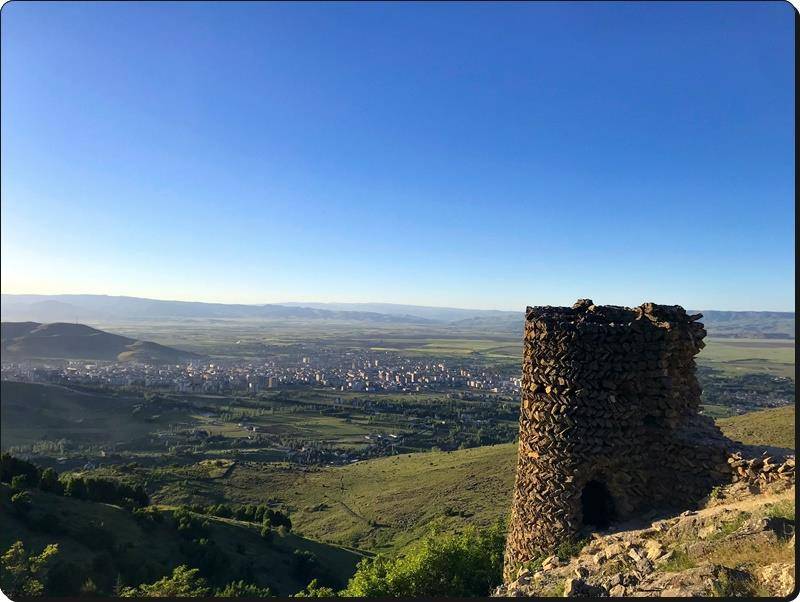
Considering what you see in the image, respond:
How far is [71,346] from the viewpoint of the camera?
160m

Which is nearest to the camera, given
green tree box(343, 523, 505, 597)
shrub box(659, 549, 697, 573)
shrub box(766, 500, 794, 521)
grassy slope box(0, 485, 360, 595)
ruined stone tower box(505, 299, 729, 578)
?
shrub box(659, 549, 697, 573)

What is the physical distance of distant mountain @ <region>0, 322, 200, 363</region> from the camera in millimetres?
148150

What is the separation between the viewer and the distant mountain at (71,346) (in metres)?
148

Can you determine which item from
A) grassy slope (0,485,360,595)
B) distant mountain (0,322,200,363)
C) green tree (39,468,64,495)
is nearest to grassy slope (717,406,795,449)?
grassy slope (0,485,360,595)

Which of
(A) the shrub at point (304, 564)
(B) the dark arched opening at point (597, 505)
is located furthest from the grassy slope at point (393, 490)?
(B) the dark arched opening at point (597, 505)

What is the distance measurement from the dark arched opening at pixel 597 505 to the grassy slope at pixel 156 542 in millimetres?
14085

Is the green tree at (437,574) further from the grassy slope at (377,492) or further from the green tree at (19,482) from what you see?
the green tree at (19,482)

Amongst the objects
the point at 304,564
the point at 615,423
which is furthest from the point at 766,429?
the point at 304,564

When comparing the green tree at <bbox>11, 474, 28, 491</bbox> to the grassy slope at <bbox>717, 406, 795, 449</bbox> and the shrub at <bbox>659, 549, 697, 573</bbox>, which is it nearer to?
the shrub at <bbox>659, 549, 697, 573</bbox>

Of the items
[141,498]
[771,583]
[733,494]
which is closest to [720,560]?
[771,583]

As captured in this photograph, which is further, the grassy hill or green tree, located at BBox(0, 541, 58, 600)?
the grassy hill

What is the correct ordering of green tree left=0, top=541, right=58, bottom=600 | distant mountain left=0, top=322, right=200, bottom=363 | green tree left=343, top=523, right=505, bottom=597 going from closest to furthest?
green tree left=343, top=523, right=505, bottom=597 < green tree left=0, top=541, right=58, bottom=600 < distant mountain left=0, top=322, right=200, bottom=363

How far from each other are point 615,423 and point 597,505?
189 centimetres

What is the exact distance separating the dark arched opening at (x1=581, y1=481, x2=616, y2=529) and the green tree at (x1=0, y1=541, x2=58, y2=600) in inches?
497
